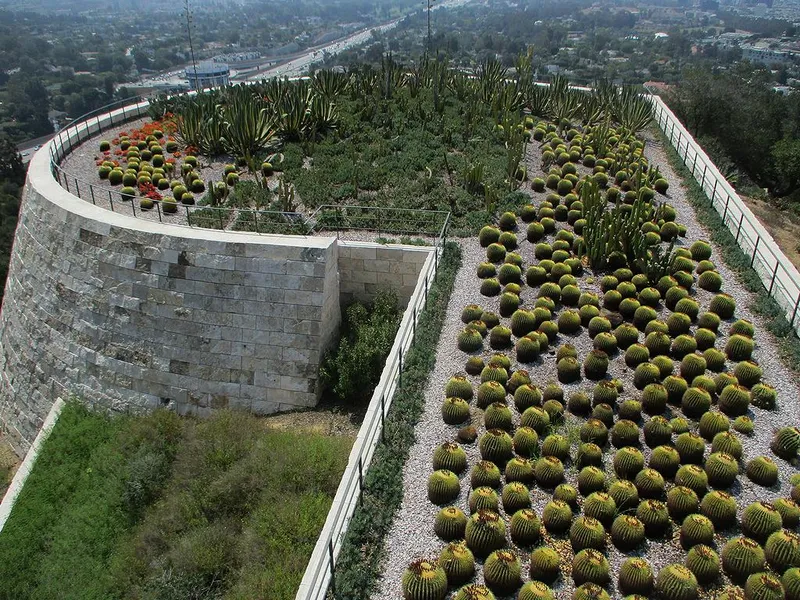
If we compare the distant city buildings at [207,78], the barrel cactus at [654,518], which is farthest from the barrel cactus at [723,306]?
the distant city buildings at [207,78]

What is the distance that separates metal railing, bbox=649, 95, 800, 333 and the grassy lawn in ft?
31.8

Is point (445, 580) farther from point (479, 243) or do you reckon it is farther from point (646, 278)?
point (479, 243)

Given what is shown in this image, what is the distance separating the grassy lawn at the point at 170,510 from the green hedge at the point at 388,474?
143 centimetres

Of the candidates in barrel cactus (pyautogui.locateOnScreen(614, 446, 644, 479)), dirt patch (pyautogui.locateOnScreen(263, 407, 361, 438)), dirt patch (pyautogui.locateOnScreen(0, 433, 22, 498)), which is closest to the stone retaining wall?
dirt patch (pyautogui.locateOnScreen(263, 407, 361, 438))

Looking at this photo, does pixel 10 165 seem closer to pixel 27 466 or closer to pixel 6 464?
pixel 6 464

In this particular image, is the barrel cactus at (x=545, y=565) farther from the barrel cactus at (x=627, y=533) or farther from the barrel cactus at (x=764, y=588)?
the barrel cactus at (x=764, y=588)

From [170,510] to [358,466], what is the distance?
441 centimetres

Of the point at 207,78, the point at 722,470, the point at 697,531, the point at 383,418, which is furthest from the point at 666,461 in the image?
the point at 207,78

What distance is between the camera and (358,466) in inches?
388

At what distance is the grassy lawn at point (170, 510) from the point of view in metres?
10.5

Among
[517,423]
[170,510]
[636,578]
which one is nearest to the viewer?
[636,578]

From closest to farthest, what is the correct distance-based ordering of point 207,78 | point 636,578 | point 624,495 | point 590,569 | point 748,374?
point 636,578 → point 590,569 → point 624,495 → point 748,374 → point 207,78

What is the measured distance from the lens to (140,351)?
14.9m

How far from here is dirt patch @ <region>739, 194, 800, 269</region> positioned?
72.8 feet
